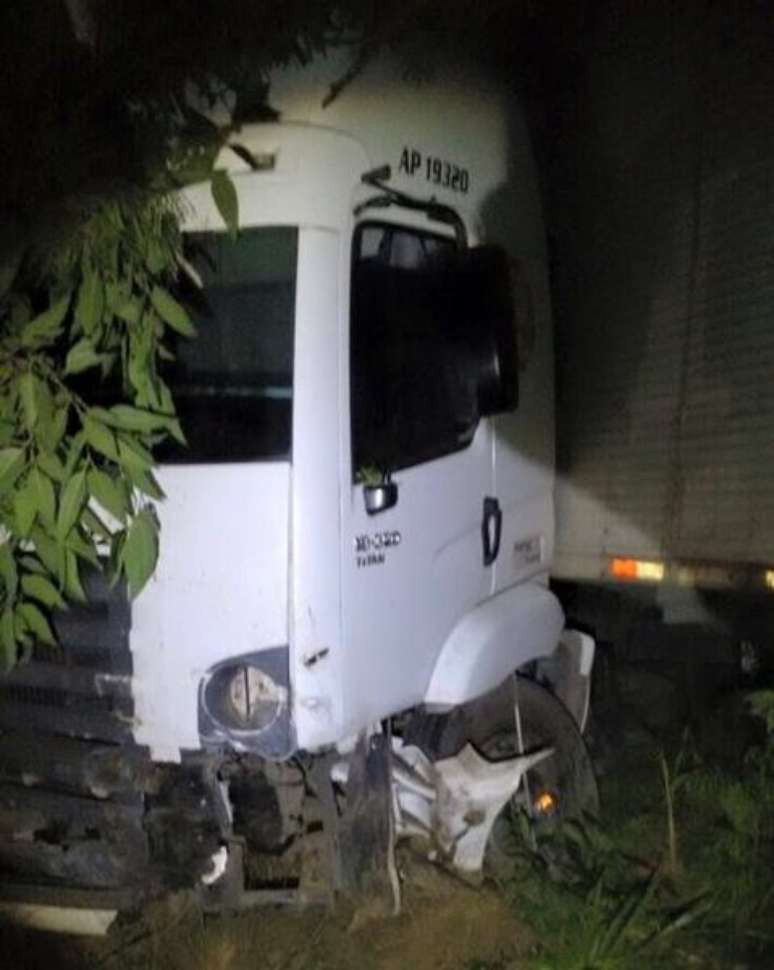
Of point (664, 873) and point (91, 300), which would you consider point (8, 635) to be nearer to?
point (91, 300)

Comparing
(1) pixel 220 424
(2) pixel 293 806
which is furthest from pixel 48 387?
(2) pixel 293 806

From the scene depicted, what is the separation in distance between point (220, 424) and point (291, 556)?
17.6 inches

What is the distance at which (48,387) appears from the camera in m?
3.87

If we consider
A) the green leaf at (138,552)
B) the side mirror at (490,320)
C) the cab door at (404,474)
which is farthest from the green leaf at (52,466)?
the side mirror at (490,320)

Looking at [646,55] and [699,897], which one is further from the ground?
[646,55]

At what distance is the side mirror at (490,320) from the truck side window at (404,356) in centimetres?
5

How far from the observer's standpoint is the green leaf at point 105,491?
3.81 m

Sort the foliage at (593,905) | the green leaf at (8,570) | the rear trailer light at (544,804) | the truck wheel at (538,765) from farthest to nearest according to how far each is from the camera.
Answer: the rear trailer light at (544,804), the truck wheel at (538,765), the foliage at (593,905), the green leaf at (8,570)

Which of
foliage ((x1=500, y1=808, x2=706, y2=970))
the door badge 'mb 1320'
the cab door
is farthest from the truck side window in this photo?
foliage ((x1=500, y1=808, x2=706, y2=970))

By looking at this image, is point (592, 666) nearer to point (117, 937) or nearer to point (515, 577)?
point (515, 577)

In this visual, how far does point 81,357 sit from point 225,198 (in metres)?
0.60

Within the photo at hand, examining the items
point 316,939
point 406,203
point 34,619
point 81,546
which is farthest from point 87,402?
point 316,939

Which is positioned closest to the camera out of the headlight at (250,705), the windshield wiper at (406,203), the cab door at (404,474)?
the headlight at (250,705)

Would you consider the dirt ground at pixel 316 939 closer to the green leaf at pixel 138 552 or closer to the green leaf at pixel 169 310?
the green leaf at pixel 138 552
